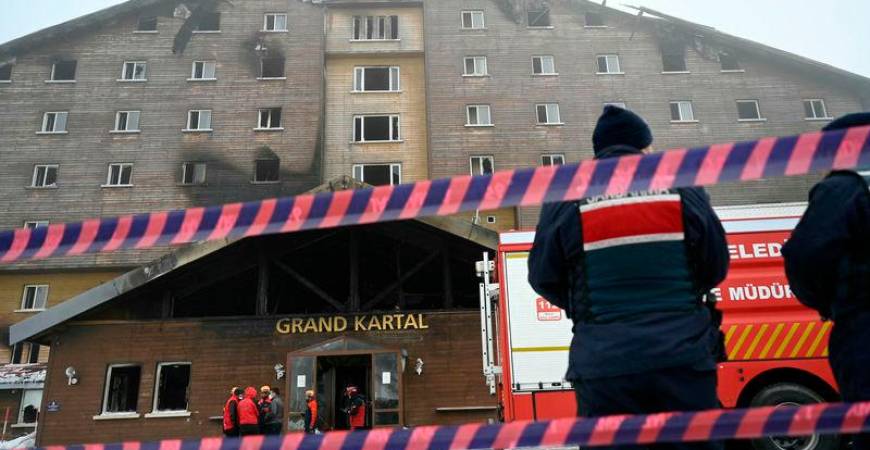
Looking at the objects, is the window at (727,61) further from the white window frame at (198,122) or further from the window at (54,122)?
the window at (54,122)

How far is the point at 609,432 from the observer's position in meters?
2.41

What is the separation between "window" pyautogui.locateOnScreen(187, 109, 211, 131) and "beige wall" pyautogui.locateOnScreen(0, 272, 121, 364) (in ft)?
27.7

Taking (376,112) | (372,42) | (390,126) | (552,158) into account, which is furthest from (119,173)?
(552,158)

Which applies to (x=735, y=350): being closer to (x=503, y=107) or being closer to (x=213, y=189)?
(x=503, y=107)

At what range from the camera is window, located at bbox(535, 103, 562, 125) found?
3259cm

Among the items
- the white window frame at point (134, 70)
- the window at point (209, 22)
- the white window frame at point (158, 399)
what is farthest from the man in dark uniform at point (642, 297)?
the window at point (209, 22)

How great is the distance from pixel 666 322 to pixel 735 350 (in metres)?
6.29

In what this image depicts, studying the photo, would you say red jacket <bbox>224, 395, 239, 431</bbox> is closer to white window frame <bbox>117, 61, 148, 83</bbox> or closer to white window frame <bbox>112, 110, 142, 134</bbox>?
white window frame <bbox>112, 110, 142, 134</bbox>

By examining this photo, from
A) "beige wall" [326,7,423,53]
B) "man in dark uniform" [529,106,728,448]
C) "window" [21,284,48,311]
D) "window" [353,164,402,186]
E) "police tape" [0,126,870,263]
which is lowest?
"man in dark uniform" [529,106,728,448]

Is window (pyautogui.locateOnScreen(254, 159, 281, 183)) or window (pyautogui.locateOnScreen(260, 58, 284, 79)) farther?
window (pyautogui.locateOnScreen(260, 58, 284, 79))

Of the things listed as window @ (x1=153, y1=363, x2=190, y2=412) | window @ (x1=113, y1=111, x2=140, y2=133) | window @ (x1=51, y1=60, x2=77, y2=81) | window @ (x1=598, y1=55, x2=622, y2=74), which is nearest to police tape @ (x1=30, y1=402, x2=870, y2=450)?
window @ (x1=153, y1=363, x2=190, y2=412)

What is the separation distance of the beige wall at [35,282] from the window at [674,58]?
30893 millimetres

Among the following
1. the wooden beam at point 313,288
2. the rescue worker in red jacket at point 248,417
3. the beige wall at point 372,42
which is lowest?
the rescue worker in red jacket at point 248,417

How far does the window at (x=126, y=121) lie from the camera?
32.5m
